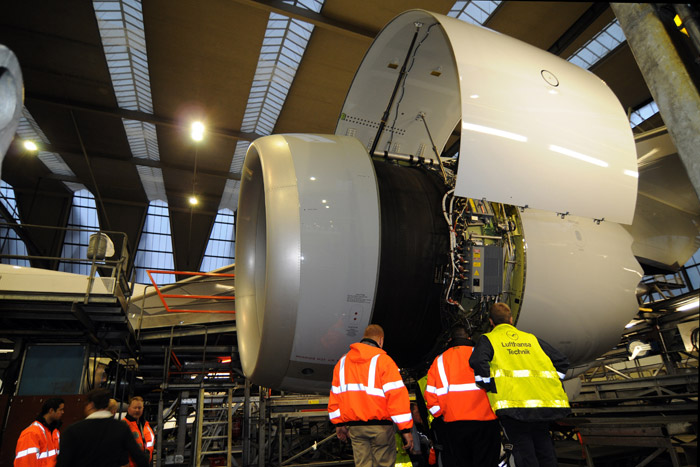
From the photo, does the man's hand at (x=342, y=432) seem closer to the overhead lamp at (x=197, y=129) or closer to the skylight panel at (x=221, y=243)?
the overhead lamp at (x=197, y=129)

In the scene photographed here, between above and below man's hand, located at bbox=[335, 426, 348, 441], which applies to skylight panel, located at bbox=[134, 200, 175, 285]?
above

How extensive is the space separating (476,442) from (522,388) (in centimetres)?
79

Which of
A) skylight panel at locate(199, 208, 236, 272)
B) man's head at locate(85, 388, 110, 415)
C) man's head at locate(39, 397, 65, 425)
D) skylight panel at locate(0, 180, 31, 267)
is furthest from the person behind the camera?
skylight panel at locate(199, 208, 236, 272)

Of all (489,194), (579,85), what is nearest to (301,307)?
(489,194)

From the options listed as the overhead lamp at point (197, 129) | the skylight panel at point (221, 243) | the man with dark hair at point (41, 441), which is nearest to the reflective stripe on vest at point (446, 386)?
the man with dark hair at point (41, 441)

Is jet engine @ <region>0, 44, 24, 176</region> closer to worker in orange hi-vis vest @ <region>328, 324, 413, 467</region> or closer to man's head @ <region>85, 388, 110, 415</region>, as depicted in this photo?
worker in orange hi-vis vest @ <region>328, 324, 413, 467</region>

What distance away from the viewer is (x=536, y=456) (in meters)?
4.11

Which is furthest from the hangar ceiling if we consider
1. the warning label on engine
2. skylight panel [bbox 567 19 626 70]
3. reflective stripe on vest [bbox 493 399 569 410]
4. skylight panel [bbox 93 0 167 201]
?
reflective stripe on vest [bbox 493 399 569 410]

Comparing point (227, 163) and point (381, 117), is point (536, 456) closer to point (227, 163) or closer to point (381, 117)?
point (381, 117)

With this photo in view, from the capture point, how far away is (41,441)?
6832 millimetres

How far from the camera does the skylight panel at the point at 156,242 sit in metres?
34.2

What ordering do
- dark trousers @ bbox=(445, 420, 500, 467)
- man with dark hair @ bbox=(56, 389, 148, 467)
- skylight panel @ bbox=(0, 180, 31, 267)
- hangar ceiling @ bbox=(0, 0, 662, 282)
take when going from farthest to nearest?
skylight panel @ bbox=(0, 180, 31, 267) < hangar ceiling @ bbox=(0, 0, 662, 282) < man with dark hair @ bbox=(56, 389, 148, 467) < dark trousers @ bbox=(445, 420, 500, 467)

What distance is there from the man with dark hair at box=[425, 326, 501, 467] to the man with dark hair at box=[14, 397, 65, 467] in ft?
18.6

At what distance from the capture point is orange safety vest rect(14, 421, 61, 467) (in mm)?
6664
